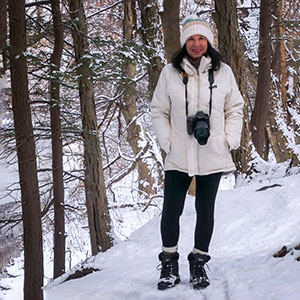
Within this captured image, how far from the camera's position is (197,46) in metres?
3.08

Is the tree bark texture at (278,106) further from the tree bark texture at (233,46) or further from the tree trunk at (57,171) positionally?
the tree trunk at (57,171)

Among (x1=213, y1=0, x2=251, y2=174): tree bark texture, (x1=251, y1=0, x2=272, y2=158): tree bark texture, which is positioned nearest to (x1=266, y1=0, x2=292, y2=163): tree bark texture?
(x1=251, y1=0, x2=272, y2=158): tree bark texture

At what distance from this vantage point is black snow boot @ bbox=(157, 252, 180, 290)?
3.17 metres

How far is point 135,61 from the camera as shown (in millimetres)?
7934

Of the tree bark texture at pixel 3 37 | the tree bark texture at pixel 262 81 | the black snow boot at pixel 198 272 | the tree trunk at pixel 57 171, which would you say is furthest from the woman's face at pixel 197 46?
the tree bark texture at pixel 262 81

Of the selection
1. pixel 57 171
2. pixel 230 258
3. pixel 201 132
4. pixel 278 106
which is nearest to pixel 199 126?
pixel 201 132

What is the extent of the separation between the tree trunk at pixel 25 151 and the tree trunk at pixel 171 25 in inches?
146

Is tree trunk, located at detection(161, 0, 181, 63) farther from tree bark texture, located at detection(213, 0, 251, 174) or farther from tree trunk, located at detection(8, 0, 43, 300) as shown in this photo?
tree trunk, located at detection(8, 0, 43, 300)

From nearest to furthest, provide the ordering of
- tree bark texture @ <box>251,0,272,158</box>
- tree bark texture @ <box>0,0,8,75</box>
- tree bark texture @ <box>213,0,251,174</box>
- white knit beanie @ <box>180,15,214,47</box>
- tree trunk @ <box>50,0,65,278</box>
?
white knit beanie @ <box>180,15,214,47</box>
tree bark texture @ <box>0,0,8,75</box>
tree bark texture @ <box>213,0,251,174</box>
tree trunk @ <box>50,0,65,278</box>
tree bark texture @ <box>251,0,272,158</box>

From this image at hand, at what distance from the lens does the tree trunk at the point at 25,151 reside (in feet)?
19.2

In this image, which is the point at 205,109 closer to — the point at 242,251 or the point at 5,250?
the point at 242,251

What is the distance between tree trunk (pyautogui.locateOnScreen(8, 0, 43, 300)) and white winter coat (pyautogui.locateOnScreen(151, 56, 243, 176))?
331 centimetres

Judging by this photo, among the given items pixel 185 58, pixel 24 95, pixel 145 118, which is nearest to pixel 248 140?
pixel 24 95

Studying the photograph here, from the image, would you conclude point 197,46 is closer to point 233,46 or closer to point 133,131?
point 233,46
